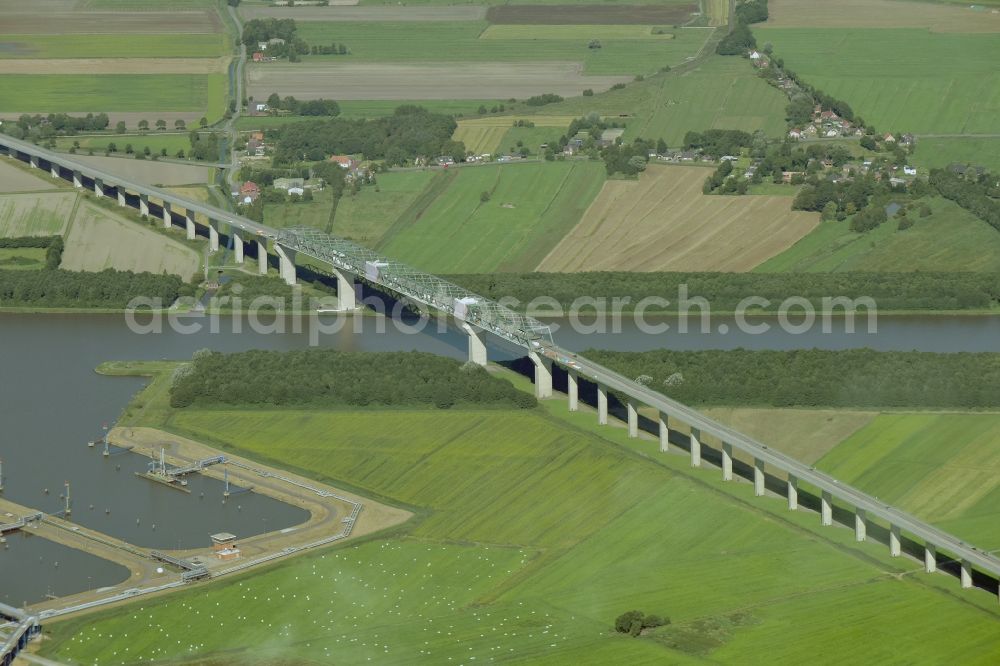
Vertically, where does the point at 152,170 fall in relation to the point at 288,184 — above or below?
above

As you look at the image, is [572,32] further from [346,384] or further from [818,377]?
[818,377]

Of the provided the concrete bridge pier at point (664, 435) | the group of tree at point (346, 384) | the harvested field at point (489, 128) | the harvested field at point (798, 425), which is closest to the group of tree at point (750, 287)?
the group of tree at point (346, 384)

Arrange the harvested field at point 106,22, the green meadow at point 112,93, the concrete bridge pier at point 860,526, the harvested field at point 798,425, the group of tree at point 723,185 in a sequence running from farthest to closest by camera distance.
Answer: the harvested field at point 106,22 < the green meadow at point 112,93 < the group of tree at point 723,185 < the harvested field at point 798,425 < the concrete bridge pier at point 860,526

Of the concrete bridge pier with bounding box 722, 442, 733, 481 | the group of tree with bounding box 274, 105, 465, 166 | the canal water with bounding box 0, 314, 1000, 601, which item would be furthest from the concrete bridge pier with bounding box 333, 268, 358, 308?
the concrete bridge pier with bounding box 722, 442, 733, 481

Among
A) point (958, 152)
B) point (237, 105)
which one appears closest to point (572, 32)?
point (237, 105)

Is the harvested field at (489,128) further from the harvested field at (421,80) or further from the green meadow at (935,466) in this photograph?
the green meadow at (935,466)
